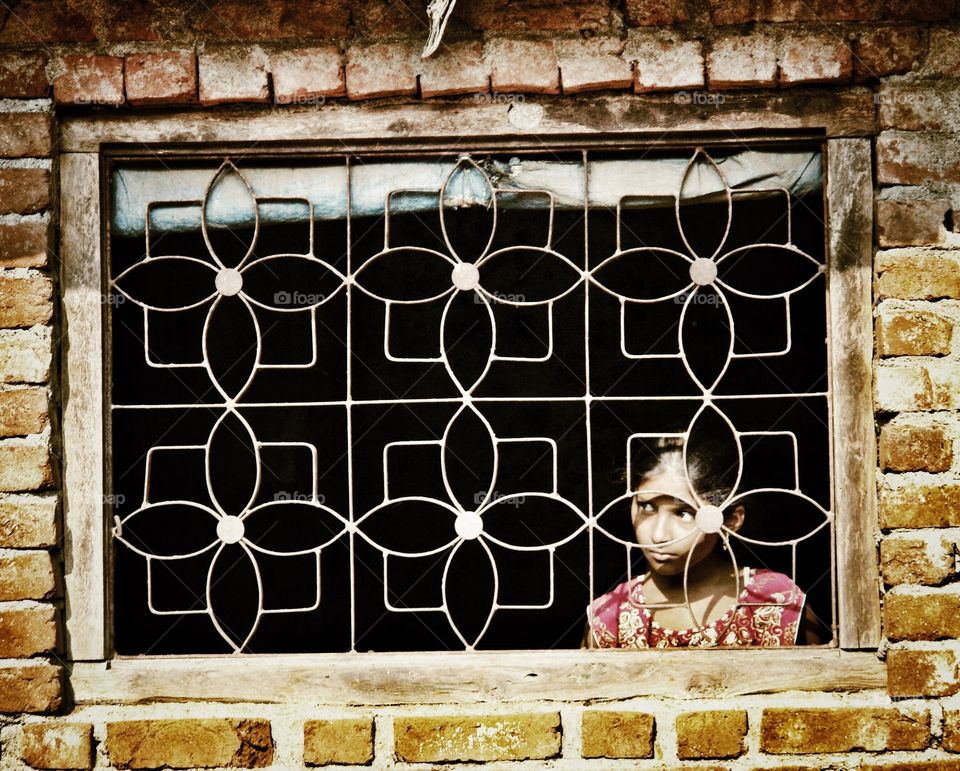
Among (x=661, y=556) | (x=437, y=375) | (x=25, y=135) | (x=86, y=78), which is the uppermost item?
(x=86, y=78)

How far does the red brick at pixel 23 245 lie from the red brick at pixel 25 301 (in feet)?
0.12

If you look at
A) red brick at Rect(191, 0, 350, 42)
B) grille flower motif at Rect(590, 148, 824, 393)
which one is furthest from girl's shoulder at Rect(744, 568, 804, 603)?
red brick at Rect(191, 0, 350, 42)

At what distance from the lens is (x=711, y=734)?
201 cm

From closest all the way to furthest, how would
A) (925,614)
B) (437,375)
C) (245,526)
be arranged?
(925,614), (245,526), (437,375)

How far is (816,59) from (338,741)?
2.01 m

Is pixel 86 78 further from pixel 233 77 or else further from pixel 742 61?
pixel 742 61

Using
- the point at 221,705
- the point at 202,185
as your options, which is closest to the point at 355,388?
the point at 202,185

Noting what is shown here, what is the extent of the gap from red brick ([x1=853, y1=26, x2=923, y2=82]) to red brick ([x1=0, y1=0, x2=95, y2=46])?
187cm

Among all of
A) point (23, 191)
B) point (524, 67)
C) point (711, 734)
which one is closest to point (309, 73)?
point (524, 67)

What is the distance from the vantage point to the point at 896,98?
200 centimetres

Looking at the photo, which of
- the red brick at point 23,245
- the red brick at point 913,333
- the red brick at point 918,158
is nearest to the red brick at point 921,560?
the red brick at point 913,333

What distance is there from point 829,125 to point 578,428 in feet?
4.61

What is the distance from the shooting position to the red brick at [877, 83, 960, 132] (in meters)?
1.99

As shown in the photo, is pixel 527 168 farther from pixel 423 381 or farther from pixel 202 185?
pixel 423 381
